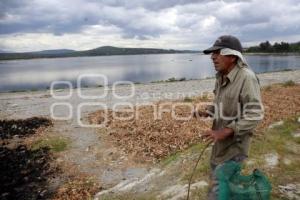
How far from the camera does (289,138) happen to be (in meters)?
9.06

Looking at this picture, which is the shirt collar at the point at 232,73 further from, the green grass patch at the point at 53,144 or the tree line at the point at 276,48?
the tree line at the point at 276,48

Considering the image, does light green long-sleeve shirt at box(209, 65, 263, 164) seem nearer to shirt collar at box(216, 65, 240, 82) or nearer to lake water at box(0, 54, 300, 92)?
shirt collar at box(216, 65, 240, 82)

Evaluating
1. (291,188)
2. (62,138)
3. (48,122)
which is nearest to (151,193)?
(291,188)

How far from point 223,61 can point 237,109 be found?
1.82 feet

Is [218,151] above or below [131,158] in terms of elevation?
above

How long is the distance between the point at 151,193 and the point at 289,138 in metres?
4.23

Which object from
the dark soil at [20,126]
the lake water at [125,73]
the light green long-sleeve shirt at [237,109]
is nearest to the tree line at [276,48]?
the lake water at [125,73]

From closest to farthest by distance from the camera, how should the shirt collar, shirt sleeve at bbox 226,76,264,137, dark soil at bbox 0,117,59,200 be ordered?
shirt sleeve at bbox 226,76,264,137
the shirt collar
dark soil at bbox 0,117,59,200

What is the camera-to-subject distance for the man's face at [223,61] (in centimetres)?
392

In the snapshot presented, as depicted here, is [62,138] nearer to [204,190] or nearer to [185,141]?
[185,141]

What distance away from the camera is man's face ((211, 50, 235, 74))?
3916mm

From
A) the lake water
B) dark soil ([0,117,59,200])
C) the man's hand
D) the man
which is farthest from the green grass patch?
the lake water

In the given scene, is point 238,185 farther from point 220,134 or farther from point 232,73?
point 232,73

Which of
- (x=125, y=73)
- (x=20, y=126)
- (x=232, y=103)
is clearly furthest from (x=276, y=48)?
(x=232, y=103)
